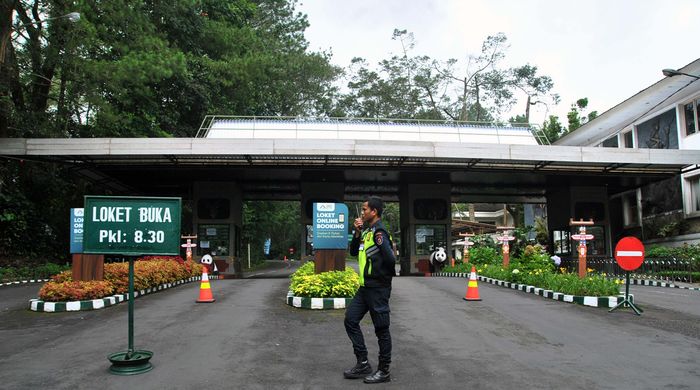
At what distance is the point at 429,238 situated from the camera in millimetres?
25578

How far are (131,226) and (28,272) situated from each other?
15.4 meters

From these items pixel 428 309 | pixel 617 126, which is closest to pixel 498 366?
pixel 428 309

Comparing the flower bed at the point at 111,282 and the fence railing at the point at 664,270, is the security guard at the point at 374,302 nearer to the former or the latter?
the flower bed at the point at 111,282

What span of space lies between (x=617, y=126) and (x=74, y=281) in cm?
2814

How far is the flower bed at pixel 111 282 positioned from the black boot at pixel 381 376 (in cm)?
703

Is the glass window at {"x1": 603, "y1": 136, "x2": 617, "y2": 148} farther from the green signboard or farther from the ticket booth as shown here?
the green signboard

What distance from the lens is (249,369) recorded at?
5.50 meters

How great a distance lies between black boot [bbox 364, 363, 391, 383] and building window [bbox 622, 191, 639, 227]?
28602 mm

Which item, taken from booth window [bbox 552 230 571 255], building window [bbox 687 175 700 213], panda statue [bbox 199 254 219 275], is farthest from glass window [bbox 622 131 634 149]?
panda statue [bbox 199 254 219 275]

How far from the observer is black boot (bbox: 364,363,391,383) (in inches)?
198

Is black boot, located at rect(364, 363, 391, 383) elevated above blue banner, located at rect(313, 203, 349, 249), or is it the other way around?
blue banner, located at rect(313, 203, 349, 249)

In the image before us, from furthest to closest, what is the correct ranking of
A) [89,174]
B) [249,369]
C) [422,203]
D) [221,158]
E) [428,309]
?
1. [422,203]
2. [89,174]
3. [221,158]
4. [428,309]
5. [249,369]

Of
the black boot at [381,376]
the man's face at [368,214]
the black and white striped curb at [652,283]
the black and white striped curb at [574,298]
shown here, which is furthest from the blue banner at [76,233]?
the black and white striped curb at [652,283]

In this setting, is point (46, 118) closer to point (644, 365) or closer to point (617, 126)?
point (644, 365)
